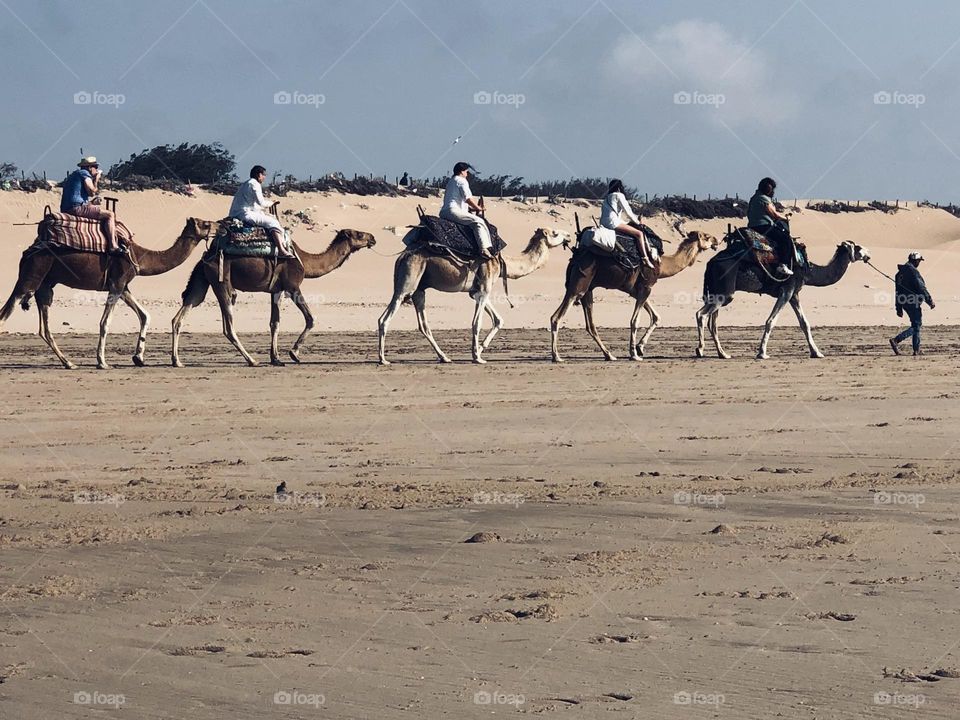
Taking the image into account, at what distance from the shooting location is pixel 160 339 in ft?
84.8

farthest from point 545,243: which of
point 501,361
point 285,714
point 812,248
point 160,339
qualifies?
point 812,248

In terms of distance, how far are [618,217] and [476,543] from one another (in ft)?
43.2

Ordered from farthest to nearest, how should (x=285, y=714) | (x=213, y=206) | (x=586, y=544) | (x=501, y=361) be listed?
(x=213, y=206) < (x=501, y=361) < (x=586, y=544) < (x=285, y=714)

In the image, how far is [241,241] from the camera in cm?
2103

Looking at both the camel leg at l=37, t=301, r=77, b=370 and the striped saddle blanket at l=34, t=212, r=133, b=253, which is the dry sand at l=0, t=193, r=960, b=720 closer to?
the camel leg at l=37, t=301, r=77, b=370

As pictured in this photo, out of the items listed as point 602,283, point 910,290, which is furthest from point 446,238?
point 910,290

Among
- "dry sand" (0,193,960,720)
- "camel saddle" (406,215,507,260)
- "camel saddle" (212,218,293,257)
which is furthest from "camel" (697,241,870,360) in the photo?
"camel saddle" (212,218,293,257)

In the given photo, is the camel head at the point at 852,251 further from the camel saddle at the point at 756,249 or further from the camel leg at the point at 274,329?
the camel leg at the point at 274,329

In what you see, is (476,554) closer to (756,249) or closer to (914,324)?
(756,249)

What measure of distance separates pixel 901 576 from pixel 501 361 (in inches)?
525

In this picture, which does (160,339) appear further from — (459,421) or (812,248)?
(812,248)

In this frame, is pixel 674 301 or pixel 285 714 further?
pixel 674 301

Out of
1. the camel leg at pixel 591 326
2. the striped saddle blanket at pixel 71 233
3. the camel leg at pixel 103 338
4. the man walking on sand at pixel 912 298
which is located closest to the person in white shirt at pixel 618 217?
the camel leg at pixel 591 326

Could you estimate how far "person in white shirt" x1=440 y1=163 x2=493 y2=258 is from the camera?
21.7 m
